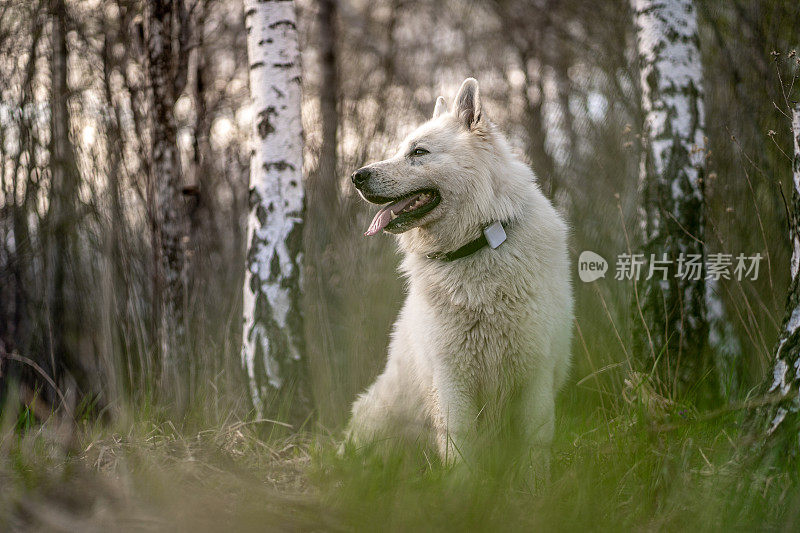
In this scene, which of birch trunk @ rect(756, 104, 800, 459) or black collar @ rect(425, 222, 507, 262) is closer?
birch trunk @ rect(756, 104, 800, 459)

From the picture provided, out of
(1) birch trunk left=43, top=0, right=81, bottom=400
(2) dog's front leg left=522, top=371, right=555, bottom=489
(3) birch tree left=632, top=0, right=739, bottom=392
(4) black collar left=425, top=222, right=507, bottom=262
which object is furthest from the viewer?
(1) birch trunk left=43, top=0, right=81, bottom=400

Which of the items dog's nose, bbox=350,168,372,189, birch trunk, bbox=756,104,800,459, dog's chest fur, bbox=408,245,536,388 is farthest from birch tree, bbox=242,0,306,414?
birch trunk, bbox=756,104,800,459

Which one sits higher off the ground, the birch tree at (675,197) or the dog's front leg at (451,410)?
the birch tree at (675,197)

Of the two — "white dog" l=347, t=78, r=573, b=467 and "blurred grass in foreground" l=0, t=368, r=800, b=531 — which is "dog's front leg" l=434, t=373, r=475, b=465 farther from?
"blurred grass in foreground" l=0, t=368, r=800, b=531

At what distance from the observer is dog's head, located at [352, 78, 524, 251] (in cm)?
330

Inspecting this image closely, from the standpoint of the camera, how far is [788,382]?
2.31 meters

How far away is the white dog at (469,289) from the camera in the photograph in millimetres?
3146

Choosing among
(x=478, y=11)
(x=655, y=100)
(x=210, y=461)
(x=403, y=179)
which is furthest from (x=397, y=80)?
(x=210, y=461)

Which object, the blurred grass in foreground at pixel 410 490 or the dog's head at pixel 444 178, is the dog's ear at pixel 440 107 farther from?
the blurred grass in foreground at pixel 410 490

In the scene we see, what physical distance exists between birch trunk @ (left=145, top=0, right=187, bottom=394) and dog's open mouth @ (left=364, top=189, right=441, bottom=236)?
296 centimetres

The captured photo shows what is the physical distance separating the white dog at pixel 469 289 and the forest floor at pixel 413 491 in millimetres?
425

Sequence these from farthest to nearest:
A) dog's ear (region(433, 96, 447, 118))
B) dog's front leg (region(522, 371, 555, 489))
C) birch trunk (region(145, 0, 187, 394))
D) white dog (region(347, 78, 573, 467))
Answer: birch trunk (region(145, 0, 187, 394)), dog's ear (region(433, 96, 447, 118)), white dog (region(347, 78, 573, 467)), dog's front leg (region(522, 371, 555, 489))

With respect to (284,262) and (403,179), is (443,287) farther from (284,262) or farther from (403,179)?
(284,262)

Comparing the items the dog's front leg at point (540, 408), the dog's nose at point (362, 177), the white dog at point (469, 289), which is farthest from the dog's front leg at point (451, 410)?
the dog's nose at point (362, 177)
